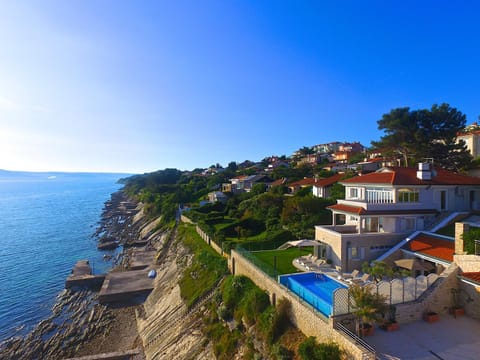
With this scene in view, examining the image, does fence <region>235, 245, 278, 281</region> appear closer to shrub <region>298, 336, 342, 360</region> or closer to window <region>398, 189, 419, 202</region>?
shrub <region>298, 336, 342, 360</region>

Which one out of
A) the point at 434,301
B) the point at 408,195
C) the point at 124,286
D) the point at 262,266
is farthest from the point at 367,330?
the point at 124,286

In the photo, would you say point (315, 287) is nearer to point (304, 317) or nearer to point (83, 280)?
point (304, 317)

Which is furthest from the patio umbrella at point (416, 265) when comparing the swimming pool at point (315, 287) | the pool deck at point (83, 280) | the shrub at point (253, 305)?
the pool deck at point (83, 280)

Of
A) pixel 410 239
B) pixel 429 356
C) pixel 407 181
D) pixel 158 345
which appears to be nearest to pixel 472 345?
pixel 429 356

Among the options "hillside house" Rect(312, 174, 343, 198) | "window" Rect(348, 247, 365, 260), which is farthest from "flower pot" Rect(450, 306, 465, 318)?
"hillside house" Rect(312, 174, 343, 198)

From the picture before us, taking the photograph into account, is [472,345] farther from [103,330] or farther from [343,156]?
[343,156]

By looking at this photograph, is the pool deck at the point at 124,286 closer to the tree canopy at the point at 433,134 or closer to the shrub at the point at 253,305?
the shrub at the point at 253,305
